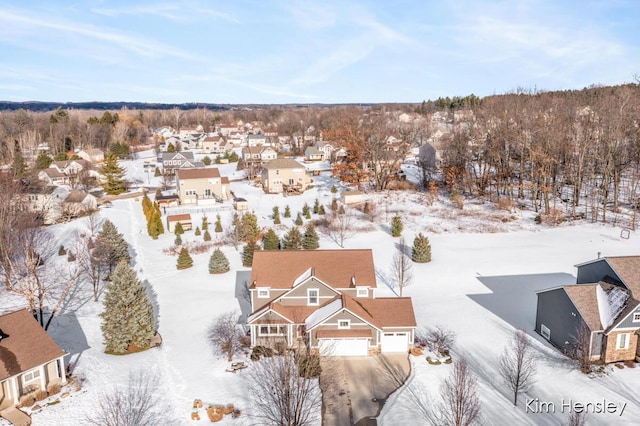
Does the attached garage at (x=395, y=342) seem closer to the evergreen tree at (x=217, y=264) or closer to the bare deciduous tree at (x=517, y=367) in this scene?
the bare deciduous tree at (x=517, y=367)

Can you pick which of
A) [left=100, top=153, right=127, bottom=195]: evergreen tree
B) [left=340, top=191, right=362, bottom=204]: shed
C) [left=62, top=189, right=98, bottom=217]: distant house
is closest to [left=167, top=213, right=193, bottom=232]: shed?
[left=62, top=189, right=98, bottom=217]: distant house

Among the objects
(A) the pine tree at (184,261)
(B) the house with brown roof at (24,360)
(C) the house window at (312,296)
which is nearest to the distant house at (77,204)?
(A) the pine tree at (184,261)

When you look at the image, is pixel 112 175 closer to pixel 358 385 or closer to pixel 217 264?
pixel 217 264

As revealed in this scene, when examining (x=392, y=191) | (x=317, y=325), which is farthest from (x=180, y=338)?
(x=392, y=191)

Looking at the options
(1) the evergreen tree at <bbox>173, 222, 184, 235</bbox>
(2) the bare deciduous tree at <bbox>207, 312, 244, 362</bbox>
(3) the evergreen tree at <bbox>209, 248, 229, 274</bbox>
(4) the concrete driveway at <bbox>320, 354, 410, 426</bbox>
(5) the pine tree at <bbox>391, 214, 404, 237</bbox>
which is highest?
(5) the pine tree at <bbox>391, 214, 404, 237</bbox>

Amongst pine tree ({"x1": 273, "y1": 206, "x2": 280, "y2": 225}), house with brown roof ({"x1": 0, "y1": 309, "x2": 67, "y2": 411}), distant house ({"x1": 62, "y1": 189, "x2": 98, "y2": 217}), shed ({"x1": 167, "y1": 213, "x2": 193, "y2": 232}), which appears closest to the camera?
house with brown roof ({"x1": 0, "y1": 309, "x2": 67, "y2": 411})

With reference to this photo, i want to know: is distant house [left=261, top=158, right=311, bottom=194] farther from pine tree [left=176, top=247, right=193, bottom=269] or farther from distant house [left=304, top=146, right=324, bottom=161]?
pine tree [left=176, top=247, right=193, bottom=269]
